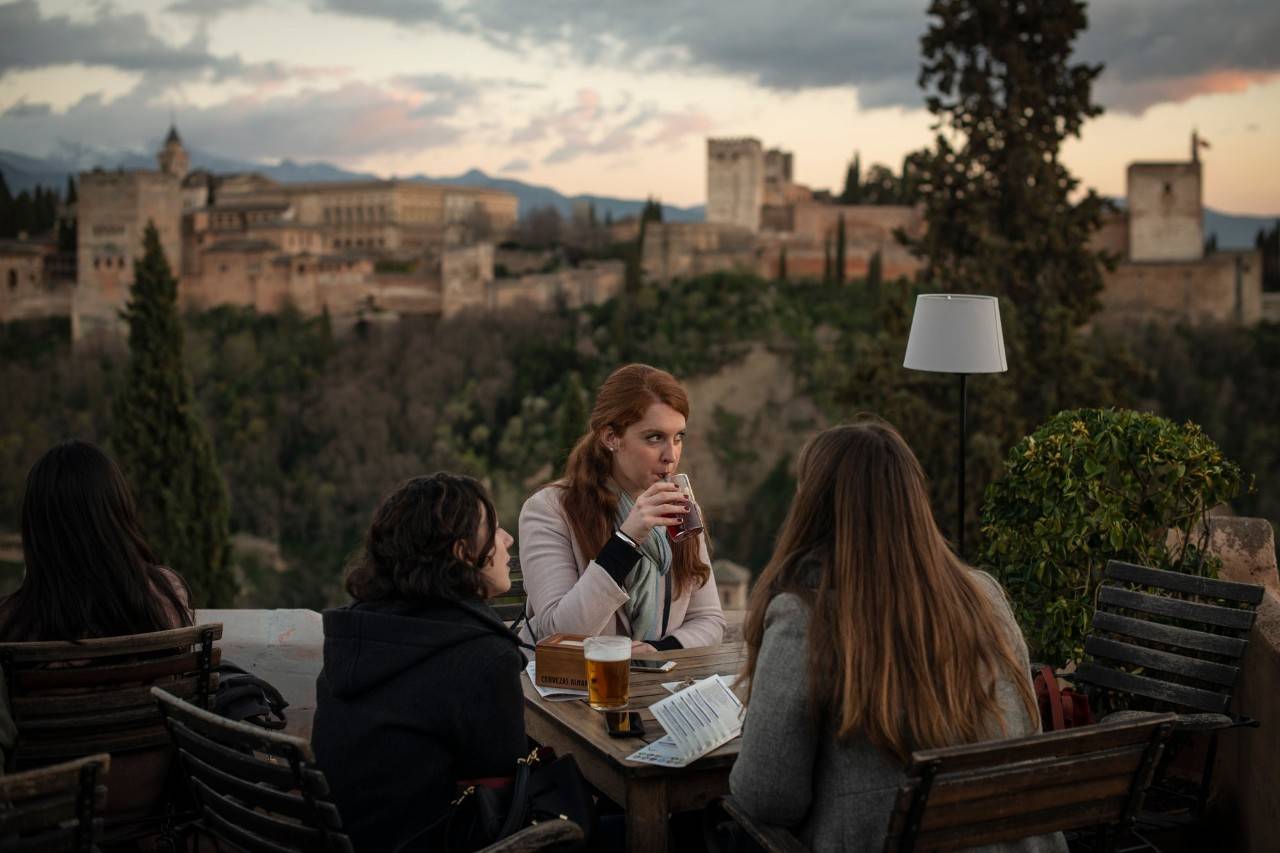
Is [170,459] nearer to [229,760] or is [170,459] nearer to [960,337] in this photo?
[960,337]

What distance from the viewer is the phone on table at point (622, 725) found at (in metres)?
2.41

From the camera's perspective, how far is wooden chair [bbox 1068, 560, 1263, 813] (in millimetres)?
2936

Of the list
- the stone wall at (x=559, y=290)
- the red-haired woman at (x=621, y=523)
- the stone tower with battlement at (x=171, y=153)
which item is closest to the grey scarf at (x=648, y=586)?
the red-haired woman at (x=621, y=523)

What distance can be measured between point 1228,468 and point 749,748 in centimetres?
253

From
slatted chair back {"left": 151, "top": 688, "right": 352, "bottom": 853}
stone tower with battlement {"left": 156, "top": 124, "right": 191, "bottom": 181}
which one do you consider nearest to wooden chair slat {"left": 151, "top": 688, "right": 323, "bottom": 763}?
slatted chair back {"left": 151, "top": 688, "right": 352, "bottom": 853}

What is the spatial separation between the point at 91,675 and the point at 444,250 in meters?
42.6

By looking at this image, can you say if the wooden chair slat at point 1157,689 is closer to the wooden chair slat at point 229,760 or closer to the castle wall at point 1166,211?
the wooden chair slat at point 229,760

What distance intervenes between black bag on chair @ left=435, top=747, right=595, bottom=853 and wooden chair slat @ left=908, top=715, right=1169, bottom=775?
30.1 inches

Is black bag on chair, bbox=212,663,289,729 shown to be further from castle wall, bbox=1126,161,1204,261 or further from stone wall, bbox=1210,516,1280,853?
castle wall, bbox=1126,161,1204,261

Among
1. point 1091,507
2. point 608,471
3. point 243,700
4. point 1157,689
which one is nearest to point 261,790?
point 243,700

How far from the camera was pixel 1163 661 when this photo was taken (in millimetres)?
3037

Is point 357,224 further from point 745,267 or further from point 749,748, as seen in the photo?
point 749,748

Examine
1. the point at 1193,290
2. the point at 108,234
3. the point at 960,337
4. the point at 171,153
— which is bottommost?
the point at 960,337

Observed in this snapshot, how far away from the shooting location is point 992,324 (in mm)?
4754
